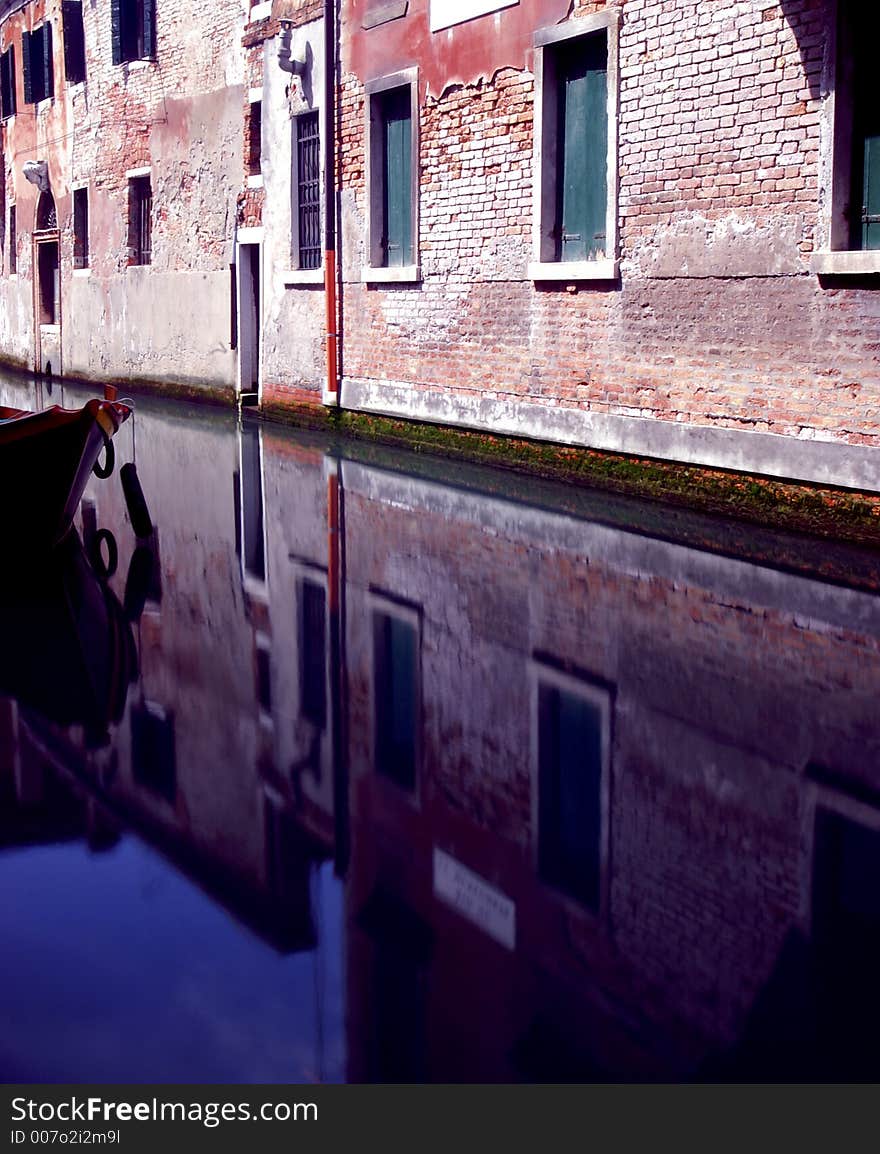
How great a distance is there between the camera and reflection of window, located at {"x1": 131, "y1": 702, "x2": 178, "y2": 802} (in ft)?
14.7

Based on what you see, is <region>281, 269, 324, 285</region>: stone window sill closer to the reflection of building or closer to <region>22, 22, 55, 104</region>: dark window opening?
the reflection of building

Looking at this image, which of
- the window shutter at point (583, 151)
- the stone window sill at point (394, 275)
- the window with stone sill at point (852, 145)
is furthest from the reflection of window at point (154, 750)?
the stone window sill at point (394, 275)

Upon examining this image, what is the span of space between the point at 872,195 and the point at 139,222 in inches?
667

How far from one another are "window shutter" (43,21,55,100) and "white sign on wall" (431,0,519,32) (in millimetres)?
15554

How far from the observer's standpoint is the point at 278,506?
1066cm

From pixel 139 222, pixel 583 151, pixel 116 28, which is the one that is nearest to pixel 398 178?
pixel 583 151

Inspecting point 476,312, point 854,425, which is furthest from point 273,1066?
point 476,312

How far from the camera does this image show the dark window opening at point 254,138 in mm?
19047

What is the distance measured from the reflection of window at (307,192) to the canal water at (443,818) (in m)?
9.59

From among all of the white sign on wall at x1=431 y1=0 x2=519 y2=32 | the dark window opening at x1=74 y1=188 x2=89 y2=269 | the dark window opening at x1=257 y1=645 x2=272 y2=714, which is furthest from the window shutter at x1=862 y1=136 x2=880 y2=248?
the dark window opening at x1=74 y1=188 x2=89 y2=269

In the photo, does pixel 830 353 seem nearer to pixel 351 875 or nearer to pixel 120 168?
pixel 351 875

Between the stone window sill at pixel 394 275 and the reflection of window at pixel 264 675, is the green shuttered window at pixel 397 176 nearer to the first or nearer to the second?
the stone window sill at pixel 394 275

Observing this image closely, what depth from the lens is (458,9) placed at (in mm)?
13375

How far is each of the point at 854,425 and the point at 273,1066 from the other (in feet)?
23.1
